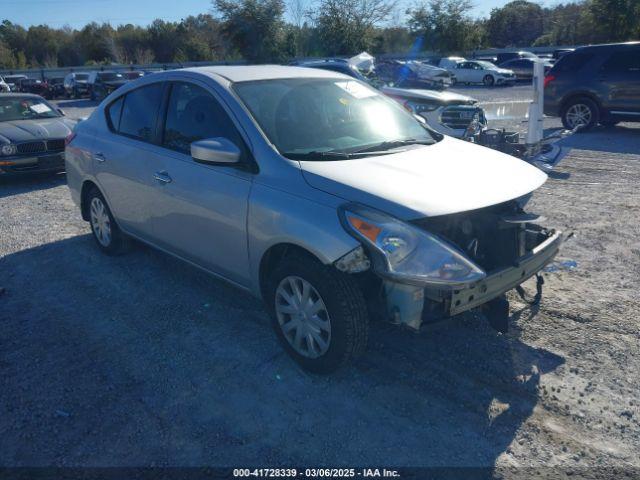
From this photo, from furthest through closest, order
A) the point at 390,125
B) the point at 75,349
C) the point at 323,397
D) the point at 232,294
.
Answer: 1. the point at 232,294
2. the point at 390,125
3. the point at 75,349
4. the point at 323,397

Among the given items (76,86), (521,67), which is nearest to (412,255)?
(76,86)

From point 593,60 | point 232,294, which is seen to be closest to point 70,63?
point 593,60

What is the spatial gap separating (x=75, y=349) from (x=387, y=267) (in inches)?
93.8

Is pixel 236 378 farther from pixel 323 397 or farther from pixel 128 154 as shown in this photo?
pixel 128 154

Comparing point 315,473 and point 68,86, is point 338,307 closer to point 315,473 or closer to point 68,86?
point 315,473

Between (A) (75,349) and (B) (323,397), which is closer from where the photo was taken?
(B) (323,397)

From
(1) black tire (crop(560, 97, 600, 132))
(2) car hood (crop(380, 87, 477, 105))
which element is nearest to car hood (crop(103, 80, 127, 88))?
(1) black tire (crop(560, 97, 600, 132))

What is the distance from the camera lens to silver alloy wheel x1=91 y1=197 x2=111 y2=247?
213 inches

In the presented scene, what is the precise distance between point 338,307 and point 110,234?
10.5 ft

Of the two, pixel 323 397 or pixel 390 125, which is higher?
pixel 390 125

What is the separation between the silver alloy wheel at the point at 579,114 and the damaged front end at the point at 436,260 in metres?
10.3

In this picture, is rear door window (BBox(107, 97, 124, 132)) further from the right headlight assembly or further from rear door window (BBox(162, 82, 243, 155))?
the right headlight assembly

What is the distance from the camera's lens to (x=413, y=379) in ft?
11.1

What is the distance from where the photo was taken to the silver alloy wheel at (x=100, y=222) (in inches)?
213
